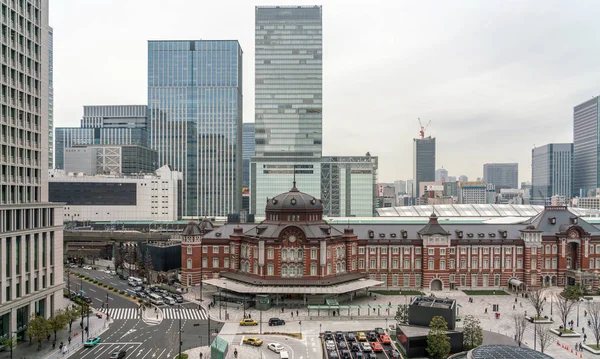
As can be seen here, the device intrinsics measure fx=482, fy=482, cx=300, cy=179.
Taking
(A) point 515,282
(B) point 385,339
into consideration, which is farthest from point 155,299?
(A) point 515,282

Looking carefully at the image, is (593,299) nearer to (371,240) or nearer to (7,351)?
(371,240)

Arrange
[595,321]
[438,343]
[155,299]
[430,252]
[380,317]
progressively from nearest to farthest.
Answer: [438,343]
[595,321]
[380,317]
[155,299]
[430,252]

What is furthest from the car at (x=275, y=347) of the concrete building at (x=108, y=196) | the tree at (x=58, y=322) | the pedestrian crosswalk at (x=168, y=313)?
the concrete building at (x=108, y=196)

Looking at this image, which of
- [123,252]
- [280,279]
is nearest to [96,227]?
[123,252]

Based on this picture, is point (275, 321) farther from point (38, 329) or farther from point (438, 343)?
point (38, 329)

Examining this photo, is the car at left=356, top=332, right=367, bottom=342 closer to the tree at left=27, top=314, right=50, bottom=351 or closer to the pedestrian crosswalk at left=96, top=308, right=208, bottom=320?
the pedestrian crosswalk at left=96, top=308, right=208, bottom=320

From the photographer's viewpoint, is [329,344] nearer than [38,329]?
No

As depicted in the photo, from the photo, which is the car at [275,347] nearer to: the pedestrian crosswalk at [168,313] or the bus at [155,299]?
the pedestrian crosswalk at [168,313]
